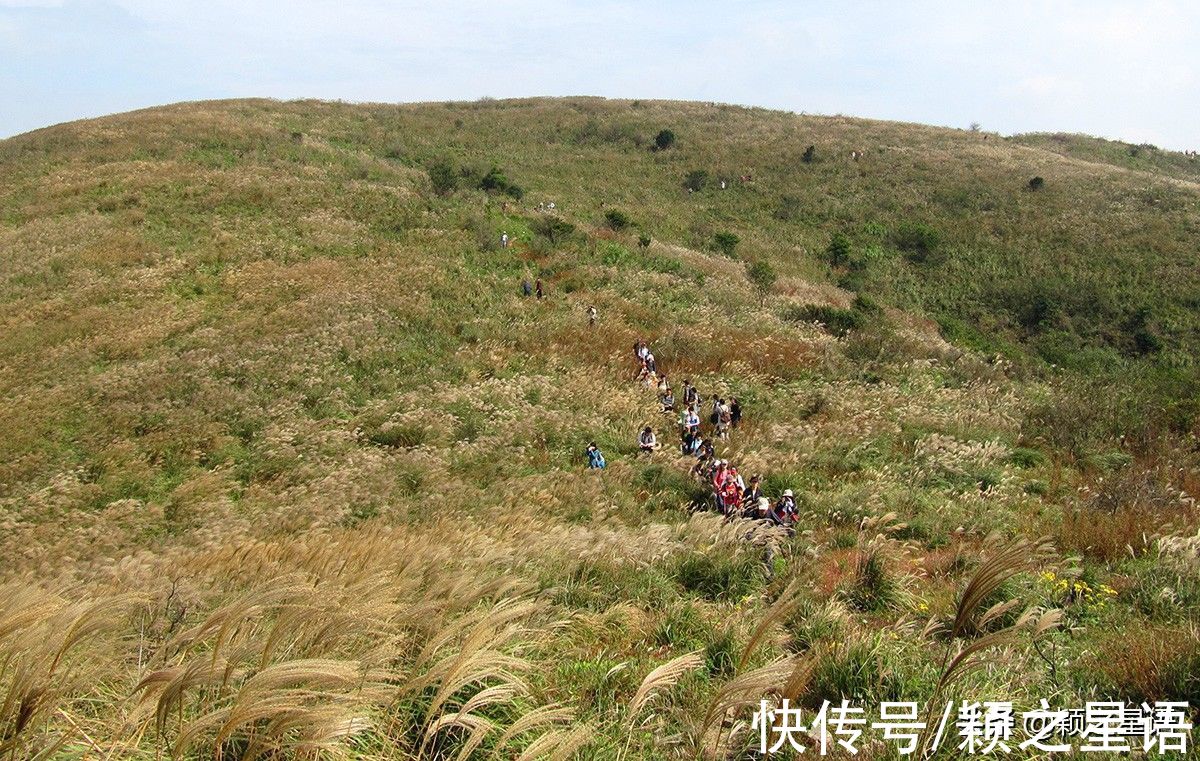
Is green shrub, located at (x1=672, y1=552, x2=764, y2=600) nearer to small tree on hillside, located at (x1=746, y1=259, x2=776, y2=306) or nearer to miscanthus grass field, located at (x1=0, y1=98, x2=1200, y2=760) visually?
miscanthus grass field, located at (x1=0, y1=98, x2=1200, y2=760)

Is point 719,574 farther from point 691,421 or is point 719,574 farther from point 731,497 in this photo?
point 691,421

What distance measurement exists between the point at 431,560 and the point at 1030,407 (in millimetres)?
16553

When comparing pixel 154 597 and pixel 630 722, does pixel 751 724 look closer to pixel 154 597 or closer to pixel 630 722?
pixel 630 722

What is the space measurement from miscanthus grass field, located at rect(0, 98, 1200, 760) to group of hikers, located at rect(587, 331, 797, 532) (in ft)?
1.56

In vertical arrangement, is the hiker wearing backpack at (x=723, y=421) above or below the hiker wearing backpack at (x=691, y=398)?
below

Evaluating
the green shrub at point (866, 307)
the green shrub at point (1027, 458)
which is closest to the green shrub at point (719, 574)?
the green shrub at point (1027, 458)

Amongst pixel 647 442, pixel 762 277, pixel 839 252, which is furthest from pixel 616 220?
pixel 647 442

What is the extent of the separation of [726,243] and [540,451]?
26.1 m

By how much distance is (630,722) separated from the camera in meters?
3.67

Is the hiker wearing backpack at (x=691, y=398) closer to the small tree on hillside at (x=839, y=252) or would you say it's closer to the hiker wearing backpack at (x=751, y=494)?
the hiker wearing backpack at (x=751, y=494)

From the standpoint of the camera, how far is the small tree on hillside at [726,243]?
122 ft

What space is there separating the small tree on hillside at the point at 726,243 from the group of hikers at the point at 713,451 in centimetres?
1805

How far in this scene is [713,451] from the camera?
13461 millimetres

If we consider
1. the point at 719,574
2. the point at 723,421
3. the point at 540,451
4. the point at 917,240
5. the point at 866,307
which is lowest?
the point at 540,451
